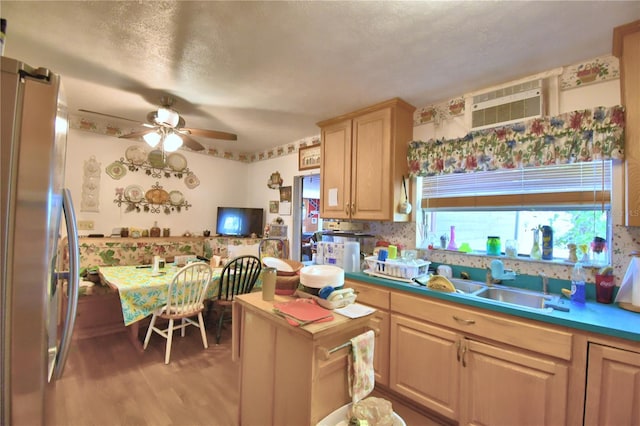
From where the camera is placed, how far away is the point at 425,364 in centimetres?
187

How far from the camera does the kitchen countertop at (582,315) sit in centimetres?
128

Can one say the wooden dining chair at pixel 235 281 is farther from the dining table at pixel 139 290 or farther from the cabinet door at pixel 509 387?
the cabinet door at pixel 509 387

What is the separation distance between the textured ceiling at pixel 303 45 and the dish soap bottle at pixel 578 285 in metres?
1.32

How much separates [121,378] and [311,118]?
278 cm

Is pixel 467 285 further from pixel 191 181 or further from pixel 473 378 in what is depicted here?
pixel 191 181

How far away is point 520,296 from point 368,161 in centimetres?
151

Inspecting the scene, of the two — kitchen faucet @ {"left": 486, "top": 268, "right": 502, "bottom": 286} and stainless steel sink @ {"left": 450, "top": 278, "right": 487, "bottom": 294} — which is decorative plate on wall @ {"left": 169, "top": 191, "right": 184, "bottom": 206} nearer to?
stainless steel sink @ {"left": 450, "top": 278, "right": 487, "bottom": 294}

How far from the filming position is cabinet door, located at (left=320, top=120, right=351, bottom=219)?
2.73 meters

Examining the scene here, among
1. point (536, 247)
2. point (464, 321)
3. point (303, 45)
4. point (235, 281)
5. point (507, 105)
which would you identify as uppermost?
point (303, 45)

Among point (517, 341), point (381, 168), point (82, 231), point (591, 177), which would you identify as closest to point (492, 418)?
point (517, 341)

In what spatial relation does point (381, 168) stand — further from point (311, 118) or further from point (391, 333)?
point (391, 333)

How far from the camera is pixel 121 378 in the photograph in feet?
7.21

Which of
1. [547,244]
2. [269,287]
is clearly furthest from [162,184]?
[547,244]

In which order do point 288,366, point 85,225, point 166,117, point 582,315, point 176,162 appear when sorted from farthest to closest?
point 176,162
point 85,225
point 166,117
point 582,315
point 288,366
